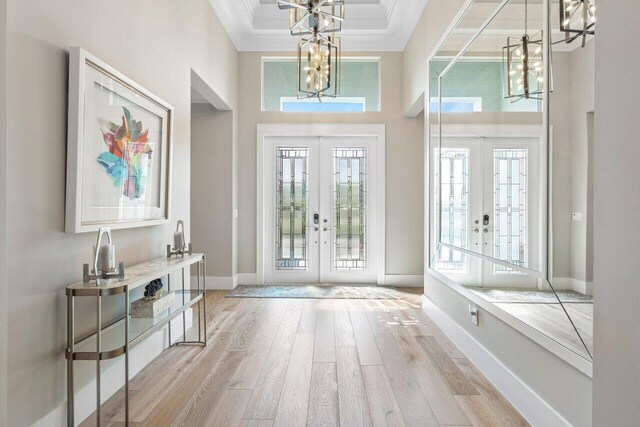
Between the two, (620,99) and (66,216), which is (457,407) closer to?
(620,99)

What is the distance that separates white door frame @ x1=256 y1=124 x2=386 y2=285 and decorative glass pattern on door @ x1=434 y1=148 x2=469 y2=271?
164cm

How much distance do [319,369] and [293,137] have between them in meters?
3.68

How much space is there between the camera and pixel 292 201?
5.62m

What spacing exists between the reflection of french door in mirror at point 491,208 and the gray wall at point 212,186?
292 centimetres

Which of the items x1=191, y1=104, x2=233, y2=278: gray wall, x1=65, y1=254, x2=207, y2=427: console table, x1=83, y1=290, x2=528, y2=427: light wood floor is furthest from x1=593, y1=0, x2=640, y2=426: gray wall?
x1=191, y1=104, x2=233, y2=278: gray wall

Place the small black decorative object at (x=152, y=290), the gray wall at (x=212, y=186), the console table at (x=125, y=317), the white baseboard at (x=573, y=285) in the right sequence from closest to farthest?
the white baseboard at (x=573, y=285), the console table at (x=125, y=317), the small black decorative object at (x=152, y=290), the gray wall at (x=212, y=186)

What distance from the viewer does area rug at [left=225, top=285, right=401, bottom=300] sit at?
16.1 feet

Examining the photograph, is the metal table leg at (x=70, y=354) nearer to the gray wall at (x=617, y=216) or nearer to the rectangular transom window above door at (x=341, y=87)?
the gray wall at (x=617, y=216)

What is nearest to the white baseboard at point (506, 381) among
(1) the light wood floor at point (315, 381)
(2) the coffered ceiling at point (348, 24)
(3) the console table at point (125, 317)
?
(1) the light wood floor at point (315, 381)

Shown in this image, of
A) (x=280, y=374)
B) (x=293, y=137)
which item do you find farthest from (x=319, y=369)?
(x=293, y=137)

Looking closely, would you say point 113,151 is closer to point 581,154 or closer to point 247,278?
point 581,154

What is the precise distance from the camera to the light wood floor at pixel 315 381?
6.82 feet

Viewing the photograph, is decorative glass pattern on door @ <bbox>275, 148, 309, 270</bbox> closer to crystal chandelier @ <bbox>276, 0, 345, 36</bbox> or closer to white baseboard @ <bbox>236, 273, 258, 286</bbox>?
white baseboard @ <bbox>236, 273, 258, 286</bbox>

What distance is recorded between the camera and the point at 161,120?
2.90m
